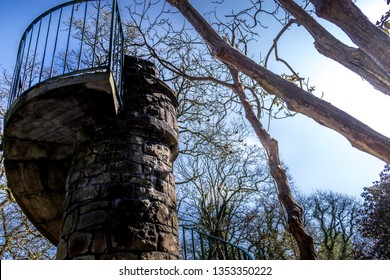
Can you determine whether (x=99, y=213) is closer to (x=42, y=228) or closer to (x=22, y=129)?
(x=22, y=129)

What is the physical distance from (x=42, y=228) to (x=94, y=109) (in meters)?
2.57

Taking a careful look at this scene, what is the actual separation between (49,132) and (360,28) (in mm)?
3546

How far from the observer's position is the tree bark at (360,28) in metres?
2.15

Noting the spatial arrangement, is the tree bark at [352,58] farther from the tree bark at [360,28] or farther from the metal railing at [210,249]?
the metal railing at [210,249]

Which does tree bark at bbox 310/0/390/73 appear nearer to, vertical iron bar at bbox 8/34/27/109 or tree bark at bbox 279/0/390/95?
tree bark at bbox 279/0/390/95

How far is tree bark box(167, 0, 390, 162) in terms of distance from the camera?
2.43 meters

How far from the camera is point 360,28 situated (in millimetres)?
2225

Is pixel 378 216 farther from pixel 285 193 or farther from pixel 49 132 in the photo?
pixel 49 132

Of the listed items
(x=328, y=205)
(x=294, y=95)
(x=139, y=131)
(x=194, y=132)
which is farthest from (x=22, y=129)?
(x=328, y=205)

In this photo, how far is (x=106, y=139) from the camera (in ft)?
12.8

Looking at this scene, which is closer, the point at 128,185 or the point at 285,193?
the point at 128,185

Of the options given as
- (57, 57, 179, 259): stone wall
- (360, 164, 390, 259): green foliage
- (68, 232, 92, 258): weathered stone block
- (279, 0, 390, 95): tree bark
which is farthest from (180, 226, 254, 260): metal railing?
(360, 164, 390, 259): green foliage

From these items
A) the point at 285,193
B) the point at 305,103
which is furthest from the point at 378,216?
the point at 305,103

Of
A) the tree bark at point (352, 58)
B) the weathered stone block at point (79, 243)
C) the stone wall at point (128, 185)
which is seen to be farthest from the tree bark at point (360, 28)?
the weathered stone block at point (79, 243)
